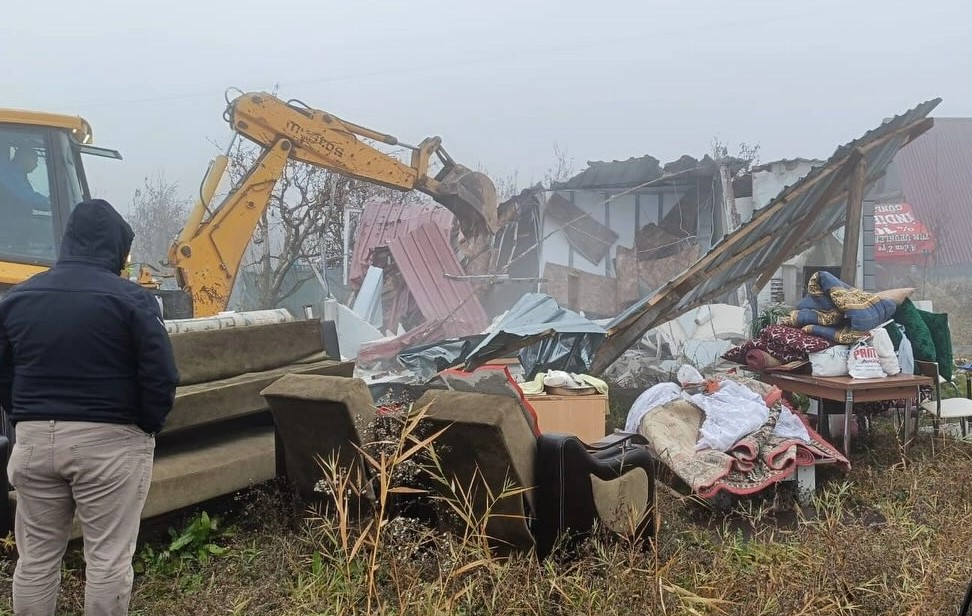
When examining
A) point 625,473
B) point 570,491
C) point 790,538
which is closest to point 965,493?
point 790,538

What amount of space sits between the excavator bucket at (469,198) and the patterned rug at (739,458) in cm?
560

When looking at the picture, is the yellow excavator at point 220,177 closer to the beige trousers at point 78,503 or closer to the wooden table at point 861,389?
the beige trousers at point 78,503

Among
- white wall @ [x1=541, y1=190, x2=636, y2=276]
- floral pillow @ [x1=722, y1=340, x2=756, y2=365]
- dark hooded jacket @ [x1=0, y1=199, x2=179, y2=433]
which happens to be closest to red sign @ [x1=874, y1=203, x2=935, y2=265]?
white wall @ [x1=541, y1=190, x2=636, y2=276]

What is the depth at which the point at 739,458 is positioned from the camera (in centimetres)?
460

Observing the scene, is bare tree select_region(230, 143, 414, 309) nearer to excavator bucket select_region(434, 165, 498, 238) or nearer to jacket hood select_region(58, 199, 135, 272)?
excavator bucket select_region(434, 165, 498, 238)

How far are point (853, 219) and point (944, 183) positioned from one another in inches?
454

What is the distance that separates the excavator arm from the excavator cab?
55.0 inches

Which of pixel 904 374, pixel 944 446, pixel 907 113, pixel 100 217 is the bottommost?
pixel 944 446

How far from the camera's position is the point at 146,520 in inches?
131

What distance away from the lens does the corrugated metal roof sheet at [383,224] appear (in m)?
11.2

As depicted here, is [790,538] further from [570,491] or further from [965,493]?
[570,491]

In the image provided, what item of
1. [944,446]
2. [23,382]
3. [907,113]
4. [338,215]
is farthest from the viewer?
[338,215]

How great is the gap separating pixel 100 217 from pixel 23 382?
24.3 inches

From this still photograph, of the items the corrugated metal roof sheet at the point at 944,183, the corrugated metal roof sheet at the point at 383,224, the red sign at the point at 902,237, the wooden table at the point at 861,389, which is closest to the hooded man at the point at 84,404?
the wooden table at the point at 861,389
